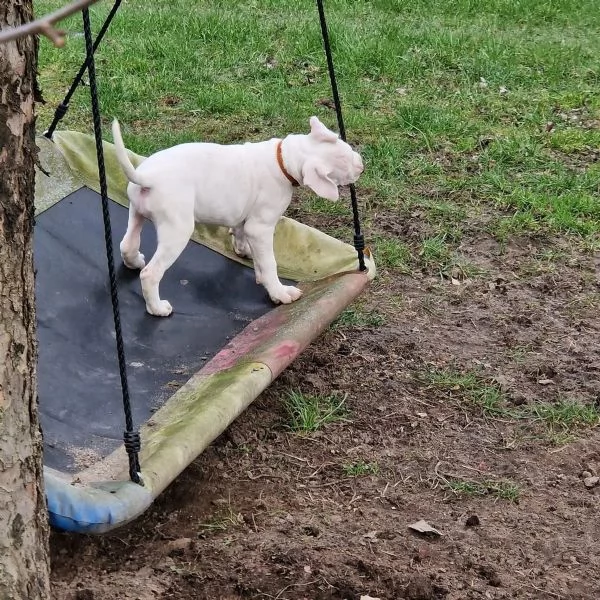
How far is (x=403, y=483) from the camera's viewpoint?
265 centimetres

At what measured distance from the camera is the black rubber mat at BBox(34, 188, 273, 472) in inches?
100

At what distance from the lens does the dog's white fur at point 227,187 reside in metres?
2.87

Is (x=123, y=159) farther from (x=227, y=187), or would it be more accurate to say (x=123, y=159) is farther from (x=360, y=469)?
(x=360, y=469)

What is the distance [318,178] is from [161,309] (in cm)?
68

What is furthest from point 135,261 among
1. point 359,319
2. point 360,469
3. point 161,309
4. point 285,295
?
point 360,469

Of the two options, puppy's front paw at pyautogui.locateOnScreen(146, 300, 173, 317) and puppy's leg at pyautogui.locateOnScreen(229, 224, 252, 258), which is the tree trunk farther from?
puppy's leg at pyautogui.locateOnScreen(229, 224, 252, 258)

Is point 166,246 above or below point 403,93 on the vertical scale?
above

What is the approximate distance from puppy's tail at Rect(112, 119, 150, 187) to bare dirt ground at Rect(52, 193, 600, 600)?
0.81 meters

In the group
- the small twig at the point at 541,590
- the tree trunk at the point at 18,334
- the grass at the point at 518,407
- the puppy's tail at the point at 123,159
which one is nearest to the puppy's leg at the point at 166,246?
the puppy's tail at the point at 123,159

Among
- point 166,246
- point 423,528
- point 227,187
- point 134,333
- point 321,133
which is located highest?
point 321,133

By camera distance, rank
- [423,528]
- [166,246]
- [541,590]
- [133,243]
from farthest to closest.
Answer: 1. [133,243]
2. [166,246]
3. [423,528]
4. [541,590]

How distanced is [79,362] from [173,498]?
Result: 22.1 inches

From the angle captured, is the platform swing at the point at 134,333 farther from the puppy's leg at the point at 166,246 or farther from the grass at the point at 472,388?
the grass at the point at 472,388

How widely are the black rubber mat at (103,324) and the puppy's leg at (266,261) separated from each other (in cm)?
8
